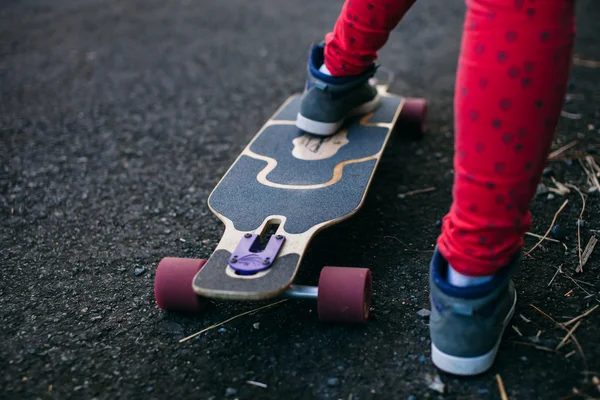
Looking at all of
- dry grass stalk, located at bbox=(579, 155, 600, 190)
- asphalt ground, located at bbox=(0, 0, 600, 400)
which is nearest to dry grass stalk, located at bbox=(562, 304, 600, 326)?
asphalt ground, located at bbox=(0, 0, 600, 400)

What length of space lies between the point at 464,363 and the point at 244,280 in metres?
0.42

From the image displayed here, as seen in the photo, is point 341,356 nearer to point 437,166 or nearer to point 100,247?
point 100,247

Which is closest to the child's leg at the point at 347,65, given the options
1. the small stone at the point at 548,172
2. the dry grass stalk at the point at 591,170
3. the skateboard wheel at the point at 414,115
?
the skateboard wheel at the point at 414,115

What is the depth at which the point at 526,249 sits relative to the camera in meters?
1.39

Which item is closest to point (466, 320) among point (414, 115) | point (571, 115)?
point (414, 115)

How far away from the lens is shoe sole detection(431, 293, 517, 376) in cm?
104

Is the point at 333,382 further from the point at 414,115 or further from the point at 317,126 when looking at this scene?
the point at 414,115

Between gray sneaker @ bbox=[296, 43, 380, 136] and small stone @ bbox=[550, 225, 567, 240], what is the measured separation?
63 centimetres

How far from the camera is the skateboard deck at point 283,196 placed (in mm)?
1143

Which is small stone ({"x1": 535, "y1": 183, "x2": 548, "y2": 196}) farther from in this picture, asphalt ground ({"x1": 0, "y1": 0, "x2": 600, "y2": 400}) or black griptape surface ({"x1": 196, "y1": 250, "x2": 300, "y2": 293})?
black griptape surface ({"x1": 196, "y1": 250, "x2": 300, "y2": 293})

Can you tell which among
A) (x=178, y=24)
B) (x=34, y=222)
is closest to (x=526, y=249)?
(x=34, y=222)

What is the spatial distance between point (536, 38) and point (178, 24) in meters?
2.51

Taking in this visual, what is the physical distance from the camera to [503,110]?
0.87 m

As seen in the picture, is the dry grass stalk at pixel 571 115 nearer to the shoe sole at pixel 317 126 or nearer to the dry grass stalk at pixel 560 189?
the dry grass stalk at pixel 560 189
